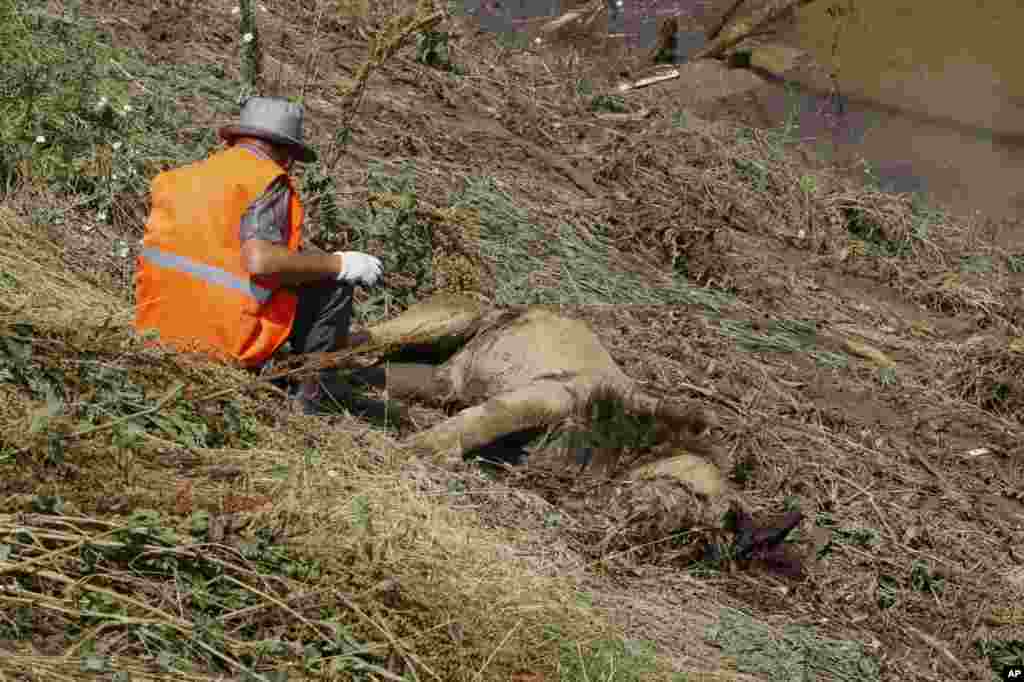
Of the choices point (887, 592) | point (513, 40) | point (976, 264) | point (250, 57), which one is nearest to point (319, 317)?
point (887, 592)

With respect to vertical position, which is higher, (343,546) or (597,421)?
(343,546)

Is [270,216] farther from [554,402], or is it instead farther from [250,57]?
[250,57]

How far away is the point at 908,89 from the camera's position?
59.4 ft

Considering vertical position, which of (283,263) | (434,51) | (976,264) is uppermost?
(283,263)

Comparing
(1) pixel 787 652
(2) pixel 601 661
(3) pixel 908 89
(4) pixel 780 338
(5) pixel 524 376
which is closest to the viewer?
(2) pixel 601 661

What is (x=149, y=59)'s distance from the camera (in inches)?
392

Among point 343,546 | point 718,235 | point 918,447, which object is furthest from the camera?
point 718,235

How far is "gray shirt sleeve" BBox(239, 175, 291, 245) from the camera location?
5.92 metres

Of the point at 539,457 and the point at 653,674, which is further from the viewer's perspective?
the point at 539,457

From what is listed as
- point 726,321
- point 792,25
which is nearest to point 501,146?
point 726,321

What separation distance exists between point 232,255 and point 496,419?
1.42 metres

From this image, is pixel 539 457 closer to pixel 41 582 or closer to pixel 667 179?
pixel 41 582

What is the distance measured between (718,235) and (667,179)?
772 millimetres

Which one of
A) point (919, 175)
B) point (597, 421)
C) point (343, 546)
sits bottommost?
point (919, 175)
